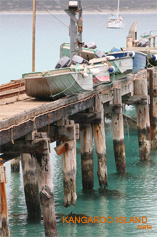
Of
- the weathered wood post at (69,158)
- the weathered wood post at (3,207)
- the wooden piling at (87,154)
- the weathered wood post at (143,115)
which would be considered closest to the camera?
the weathered wood post at (3,207)

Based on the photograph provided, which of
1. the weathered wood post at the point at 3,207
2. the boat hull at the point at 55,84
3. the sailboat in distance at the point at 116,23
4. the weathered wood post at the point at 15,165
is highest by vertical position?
the sailboat in distance at the point at 116,23

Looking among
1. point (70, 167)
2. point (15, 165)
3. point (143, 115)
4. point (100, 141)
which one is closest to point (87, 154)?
point (100, 141)

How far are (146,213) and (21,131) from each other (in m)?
6.09

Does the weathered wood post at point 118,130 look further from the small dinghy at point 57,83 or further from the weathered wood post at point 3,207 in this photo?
the weathered wood post at point 3,207

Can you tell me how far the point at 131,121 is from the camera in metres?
29.9

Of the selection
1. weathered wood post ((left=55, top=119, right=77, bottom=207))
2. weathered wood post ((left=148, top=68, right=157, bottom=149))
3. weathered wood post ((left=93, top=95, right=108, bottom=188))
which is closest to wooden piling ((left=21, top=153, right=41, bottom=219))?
weathered wood post ((left=55, top=119, right=77, bottom=207))

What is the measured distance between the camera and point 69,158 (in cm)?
1681

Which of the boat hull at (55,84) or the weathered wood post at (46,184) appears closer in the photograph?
the weathered wood post at (46,184)

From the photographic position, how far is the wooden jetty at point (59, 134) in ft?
46.8

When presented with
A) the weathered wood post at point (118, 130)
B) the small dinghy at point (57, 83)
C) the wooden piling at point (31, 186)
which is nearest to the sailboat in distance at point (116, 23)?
the weathered wood post at point (118, 130)

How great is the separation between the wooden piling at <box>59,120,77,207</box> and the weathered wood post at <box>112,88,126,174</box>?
5506 millimetres

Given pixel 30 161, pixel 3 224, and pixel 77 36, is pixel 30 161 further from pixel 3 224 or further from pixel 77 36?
pixel 77 36

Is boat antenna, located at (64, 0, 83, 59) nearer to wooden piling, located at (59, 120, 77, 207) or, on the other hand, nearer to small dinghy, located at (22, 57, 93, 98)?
small dinghy, located at (22, 57, 93, 98)

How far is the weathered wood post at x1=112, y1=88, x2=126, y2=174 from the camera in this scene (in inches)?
867
